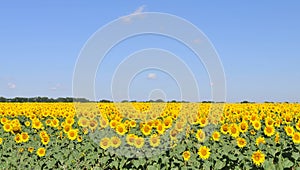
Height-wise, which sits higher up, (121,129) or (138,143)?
(121,129)

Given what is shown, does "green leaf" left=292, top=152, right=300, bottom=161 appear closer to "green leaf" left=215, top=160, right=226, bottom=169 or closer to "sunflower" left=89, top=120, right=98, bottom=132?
"green leaf" left=215, top=160, right=226, bottom=169

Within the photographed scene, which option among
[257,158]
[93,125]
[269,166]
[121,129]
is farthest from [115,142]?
[269,166]

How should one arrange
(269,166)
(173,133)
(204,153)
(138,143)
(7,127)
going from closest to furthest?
(269,166)
(204,153)
(138,143)
(173,133)
(7,127)

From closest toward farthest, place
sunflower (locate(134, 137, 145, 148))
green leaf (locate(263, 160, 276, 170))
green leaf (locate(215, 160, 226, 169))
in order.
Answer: green leaf (locate(263, 160, 276, 170)) → green leaf (locate(215, 160, 226, 169)) → sunflower (locate(134, 137, 145, 148))

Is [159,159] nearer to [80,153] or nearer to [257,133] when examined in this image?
[80,153]

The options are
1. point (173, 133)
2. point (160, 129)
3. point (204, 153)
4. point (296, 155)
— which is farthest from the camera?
point (173, 133)

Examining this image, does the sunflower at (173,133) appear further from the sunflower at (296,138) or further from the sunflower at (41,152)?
the sunflower at (41,152)

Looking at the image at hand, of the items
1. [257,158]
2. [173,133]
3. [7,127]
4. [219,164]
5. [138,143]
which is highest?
[7,127]

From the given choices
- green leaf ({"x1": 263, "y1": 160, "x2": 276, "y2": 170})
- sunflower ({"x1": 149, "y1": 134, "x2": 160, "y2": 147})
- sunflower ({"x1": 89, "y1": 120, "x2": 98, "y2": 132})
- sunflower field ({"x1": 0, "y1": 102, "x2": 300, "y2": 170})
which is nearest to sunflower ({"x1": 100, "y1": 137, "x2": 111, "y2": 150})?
sunflower field ({"x1": 0, "y1": 102, "x2": 300, "y2": 170})

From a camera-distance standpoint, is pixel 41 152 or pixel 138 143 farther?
pixel 41 152

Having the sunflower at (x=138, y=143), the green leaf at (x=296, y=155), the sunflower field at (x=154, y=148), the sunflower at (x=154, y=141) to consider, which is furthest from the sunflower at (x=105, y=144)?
the green leaf at (x=296, y=155)

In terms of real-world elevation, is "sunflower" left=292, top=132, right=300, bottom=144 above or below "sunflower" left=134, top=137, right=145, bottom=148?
above

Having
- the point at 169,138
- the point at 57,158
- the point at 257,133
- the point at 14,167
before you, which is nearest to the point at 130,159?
the point at 169,138

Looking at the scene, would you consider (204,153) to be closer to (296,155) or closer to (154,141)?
(154,141)
